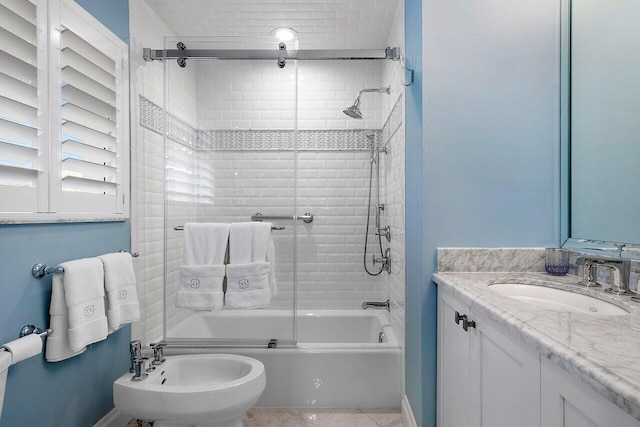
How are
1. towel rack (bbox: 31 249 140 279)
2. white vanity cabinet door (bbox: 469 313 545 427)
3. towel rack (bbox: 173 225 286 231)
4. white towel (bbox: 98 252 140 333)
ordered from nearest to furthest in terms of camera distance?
1. white vanity cabinet door (bbox: 469 313 545 427)
2. towel rack (bbox: 31 249 140 279)
3. white towel (bbox: 98 252 140 333)
4. towel rack (bbox: 173 225 286 231)

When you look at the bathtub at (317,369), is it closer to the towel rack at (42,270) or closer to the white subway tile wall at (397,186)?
the white subway tile wall at (397,186)

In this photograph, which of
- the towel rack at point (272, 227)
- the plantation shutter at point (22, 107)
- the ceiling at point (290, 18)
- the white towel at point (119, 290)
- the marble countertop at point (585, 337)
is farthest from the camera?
the ceiling at point (290, 18)

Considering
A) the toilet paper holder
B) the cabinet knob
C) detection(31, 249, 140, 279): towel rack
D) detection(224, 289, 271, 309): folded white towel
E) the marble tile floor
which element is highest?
detection(31, 249, 140, 279): towel rack

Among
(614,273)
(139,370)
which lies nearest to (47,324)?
(139,370)

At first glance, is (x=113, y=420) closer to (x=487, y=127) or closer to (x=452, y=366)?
(x=452, y=366)

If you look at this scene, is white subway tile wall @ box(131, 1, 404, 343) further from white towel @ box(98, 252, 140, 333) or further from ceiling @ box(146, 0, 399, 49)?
white towel @ box(98, 252, 140, 333)

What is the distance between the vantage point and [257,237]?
197 cm

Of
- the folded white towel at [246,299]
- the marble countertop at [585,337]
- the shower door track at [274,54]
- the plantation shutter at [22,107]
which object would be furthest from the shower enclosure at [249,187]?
the marble countertop at [585,337]

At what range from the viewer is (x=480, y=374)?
1095 mm

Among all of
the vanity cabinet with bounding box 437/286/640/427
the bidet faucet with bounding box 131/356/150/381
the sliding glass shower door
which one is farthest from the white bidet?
the vanity cabinet with bounding box 437/286/640/427

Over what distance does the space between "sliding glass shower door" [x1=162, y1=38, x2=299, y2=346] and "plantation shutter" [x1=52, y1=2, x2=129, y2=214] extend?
10.7 inches

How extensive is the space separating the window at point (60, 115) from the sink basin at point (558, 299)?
1.81 m

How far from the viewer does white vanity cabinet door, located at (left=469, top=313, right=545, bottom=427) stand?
2.70ft

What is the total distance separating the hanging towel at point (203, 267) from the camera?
189 centimetres
